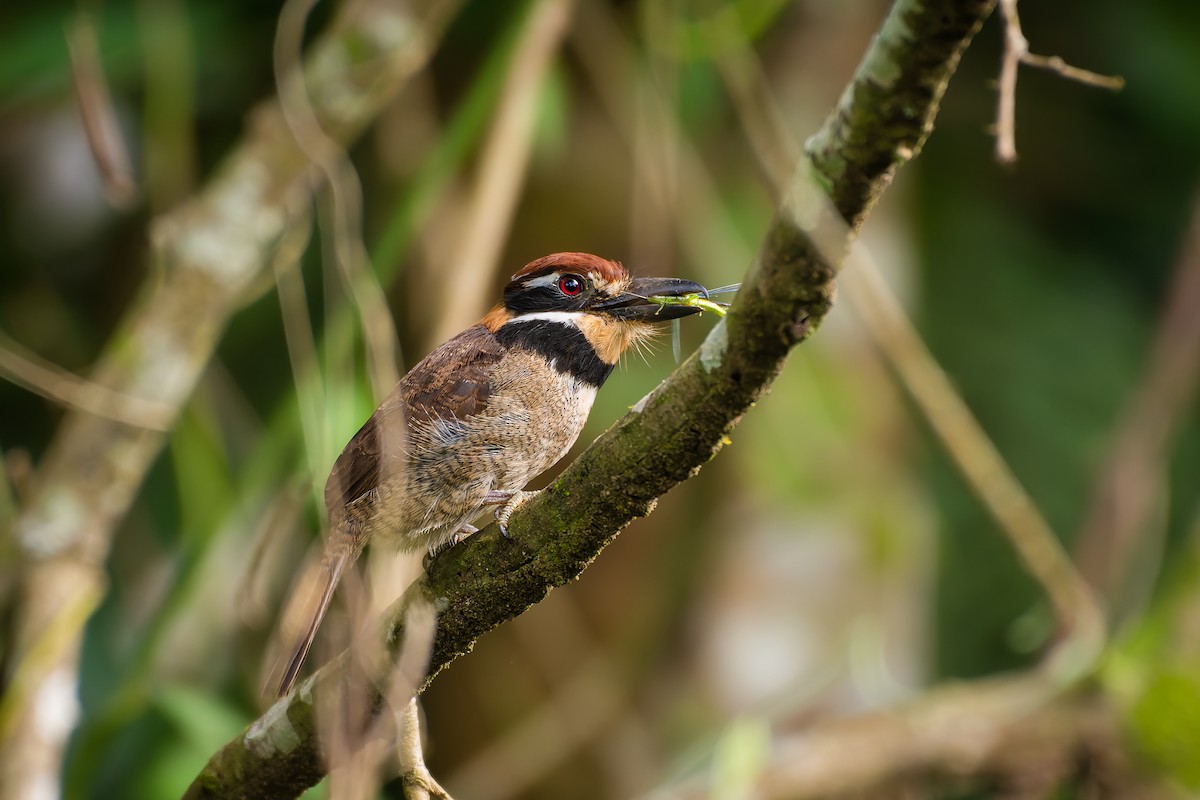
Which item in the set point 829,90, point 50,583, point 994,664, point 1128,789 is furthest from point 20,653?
point 994,664

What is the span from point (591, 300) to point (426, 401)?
13.3 inches

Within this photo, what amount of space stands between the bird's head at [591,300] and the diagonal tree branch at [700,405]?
62cm

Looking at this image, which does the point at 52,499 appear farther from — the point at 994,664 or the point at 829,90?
the point at 994,664

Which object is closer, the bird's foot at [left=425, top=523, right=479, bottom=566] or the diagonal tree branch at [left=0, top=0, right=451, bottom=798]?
the bird's foot at [left=425, top=523, right=479, bottom=566]

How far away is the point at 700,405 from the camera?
133 centimetres

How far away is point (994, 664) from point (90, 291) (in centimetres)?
391

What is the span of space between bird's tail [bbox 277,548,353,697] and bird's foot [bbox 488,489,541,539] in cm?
26

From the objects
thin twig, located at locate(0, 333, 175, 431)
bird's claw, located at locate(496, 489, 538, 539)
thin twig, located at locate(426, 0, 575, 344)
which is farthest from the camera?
thin twig, located at locate(426, 0, 575, 344)

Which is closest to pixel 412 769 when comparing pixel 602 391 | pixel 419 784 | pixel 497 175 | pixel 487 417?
pixel 419 784

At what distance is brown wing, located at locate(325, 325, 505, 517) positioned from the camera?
2.15 meters

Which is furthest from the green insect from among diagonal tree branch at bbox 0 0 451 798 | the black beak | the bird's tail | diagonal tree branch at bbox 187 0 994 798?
diagonal tree branch at bbox 0 0 451 798

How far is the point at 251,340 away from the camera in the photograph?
4.37m

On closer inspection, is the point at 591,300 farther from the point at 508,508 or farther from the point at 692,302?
the point at 508,508

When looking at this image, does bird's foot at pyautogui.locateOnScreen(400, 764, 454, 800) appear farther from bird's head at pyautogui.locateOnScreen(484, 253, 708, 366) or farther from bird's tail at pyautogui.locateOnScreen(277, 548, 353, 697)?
bird's head at pyautogui.locateOnScreen(484, 253, 708, 366)
